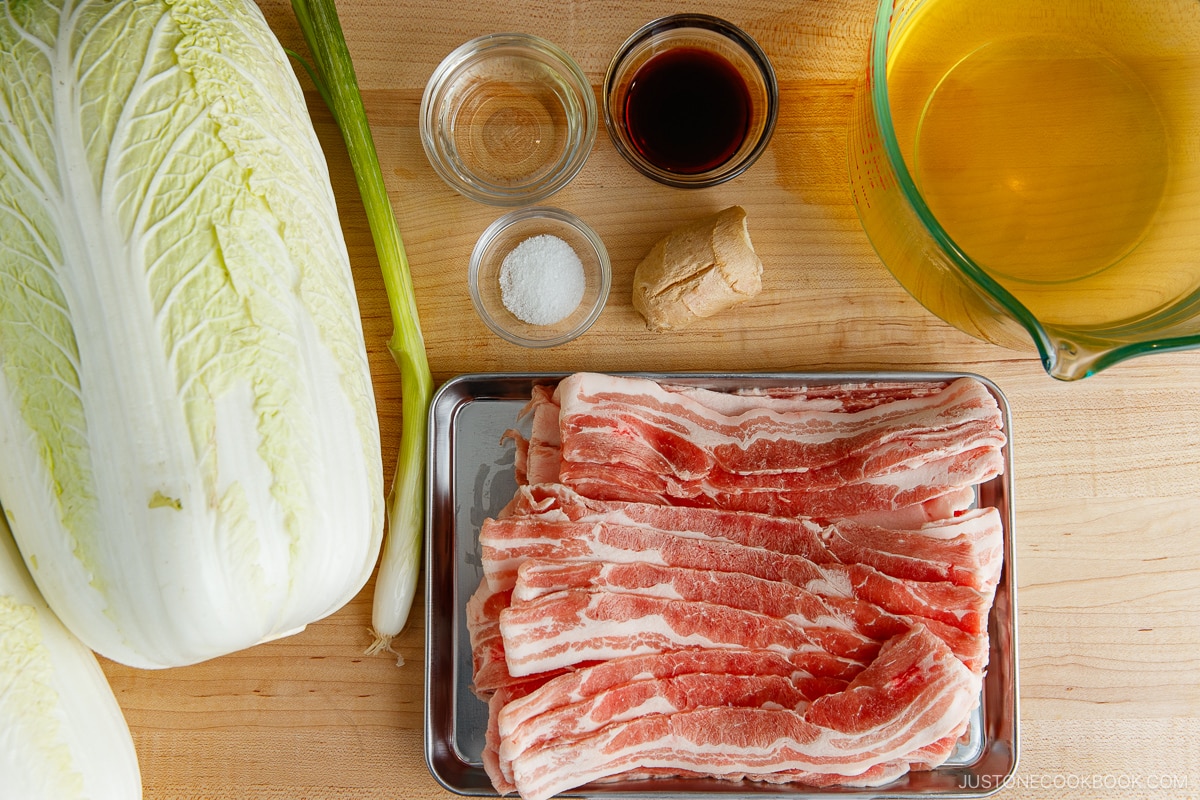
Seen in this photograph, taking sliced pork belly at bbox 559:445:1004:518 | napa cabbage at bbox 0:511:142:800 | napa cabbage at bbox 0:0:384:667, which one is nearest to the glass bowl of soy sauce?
sliced pork belly at bbox 559:445:1004:518

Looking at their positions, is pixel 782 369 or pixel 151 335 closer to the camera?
pixel 151 335

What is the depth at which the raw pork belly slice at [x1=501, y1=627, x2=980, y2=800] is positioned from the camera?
145 centimetres

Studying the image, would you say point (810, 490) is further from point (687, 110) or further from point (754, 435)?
point (687, 110)

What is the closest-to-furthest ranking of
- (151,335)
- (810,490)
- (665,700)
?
(151,335) < (665,700) < (810,490)

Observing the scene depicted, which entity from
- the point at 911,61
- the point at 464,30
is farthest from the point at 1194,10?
the point at 464,30

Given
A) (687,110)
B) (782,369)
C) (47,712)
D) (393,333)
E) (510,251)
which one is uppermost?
(687,110)

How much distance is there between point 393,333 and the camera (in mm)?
1669

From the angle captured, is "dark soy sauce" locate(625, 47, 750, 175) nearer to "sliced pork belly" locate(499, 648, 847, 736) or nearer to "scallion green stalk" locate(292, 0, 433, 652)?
"scallion green stalk" locate(292, 0, 433, 652)

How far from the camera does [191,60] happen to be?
1312mm

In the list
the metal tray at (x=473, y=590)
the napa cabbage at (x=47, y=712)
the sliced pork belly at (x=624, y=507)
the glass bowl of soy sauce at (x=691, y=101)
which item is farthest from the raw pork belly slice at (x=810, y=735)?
the glass bowl of soy sauce at (x=691, y=101)

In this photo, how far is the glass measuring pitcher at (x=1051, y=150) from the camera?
1.44 metres

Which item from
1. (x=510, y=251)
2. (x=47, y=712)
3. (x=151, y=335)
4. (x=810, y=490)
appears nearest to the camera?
(x=151, y=335)

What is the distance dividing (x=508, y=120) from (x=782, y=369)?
79 cm

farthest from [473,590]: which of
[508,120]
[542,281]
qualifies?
[508,120]
